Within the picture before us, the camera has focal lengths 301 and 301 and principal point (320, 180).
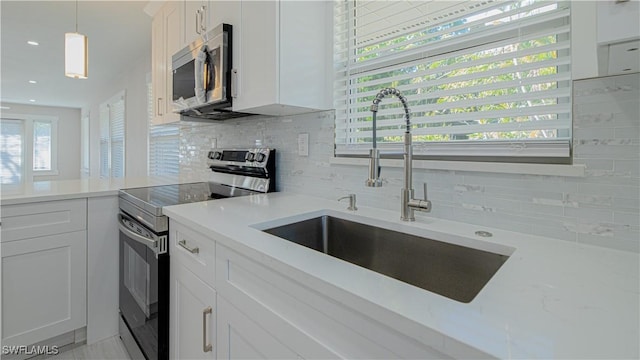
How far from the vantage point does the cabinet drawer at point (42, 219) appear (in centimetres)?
157

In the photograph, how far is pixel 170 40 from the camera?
226 cm

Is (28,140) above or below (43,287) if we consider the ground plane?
above

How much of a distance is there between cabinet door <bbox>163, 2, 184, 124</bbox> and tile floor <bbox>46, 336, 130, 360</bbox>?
155 centimetres

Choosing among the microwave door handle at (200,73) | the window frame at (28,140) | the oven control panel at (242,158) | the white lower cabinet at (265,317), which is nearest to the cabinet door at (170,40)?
the oven control panel at (242,158)

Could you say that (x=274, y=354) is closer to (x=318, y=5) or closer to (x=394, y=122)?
(x=394, y=122)

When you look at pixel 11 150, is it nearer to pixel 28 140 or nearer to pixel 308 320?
pixel 28 140

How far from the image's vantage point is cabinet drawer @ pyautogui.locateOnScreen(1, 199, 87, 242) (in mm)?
1568

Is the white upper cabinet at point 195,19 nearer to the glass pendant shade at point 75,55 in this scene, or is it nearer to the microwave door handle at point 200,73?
the microwave door handle at point 200,73

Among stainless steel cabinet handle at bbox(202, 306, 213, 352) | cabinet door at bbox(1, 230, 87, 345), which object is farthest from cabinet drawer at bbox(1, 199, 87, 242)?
stainless steel cabinet handle at bbox(202, 306, 213, 352)

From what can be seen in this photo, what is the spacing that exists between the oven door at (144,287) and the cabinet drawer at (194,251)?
0.10 meters

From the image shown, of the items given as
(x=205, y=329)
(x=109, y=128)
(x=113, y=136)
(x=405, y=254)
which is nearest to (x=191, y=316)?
(x=205, y=329)

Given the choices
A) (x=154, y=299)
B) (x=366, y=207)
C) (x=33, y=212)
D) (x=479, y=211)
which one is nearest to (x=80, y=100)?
(x=33, y=212)

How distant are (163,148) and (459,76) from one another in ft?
10.4

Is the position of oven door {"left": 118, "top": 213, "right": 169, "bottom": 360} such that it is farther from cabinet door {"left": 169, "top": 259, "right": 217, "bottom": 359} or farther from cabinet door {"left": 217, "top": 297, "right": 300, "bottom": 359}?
cabinet door {"left": 217, "top": 297, "right": 300, "bottom": 359}
